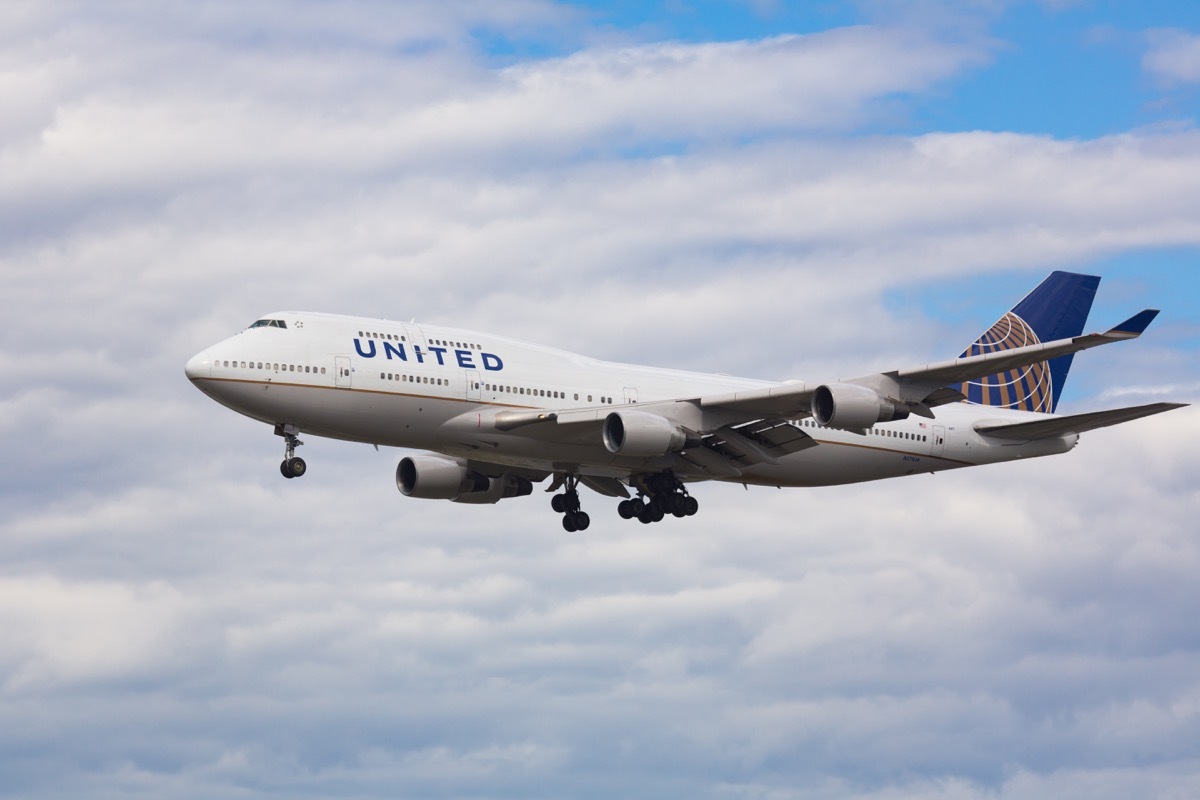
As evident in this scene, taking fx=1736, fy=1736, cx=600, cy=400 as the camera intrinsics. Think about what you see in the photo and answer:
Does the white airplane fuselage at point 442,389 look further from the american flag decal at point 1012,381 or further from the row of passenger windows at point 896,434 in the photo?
the american flag decal at point 1012,381

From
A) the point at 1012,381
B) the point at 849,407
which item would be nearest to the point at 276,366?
the point at 849,407

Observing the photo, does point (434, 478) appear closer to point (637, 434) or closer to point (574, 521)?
point (574, 521)

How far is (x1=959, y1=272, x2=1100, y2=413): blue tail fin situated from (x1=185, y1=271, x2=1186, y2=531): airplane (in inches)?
111

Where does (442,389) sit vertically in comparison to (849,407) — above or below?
above

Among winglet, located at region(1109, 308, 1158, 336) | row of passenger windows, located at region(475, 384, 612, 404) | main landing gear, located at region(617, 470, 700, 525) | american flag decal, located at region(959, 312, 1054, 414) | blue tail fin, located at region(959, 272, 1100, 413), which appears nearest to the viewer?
winglet, located at region(1109, 308, 1158, 336)

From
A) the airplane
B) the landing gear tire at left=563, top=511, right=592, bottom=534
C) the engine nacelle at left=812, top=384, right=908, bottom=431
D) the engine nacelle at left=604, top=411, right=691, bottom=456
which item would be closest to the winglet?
the airplane

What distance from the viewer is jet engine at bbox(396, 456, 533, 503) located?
195 ft

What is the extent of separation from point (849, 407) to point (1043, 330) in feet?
59.5

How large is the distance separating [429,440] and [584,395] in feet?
17.9

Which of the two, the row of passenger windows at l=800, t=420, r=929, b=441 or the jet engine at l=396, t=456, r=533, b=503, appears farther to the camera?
the jet engine at l=396, t=456, r=533, b=503

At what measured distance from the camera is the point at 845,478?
197ft

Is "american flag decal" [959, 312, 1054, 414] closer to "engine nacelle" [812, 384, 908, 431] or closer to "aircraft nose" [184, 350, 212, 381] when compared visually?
"engine nacelle" [812, 384, 908, 431]

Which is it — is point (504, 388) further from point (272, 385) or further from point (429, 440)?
point (272, 385)

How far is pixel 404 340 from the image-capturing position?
171 ft
